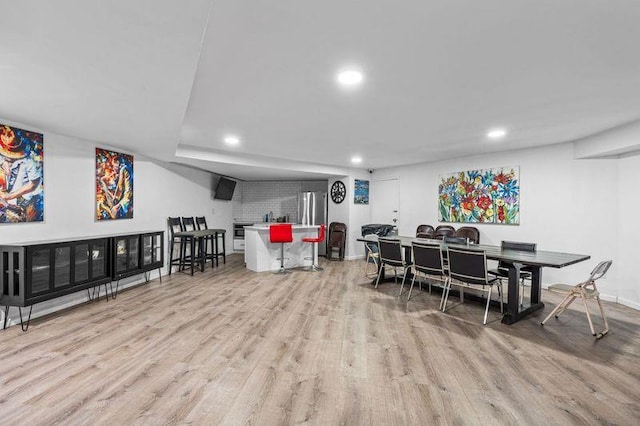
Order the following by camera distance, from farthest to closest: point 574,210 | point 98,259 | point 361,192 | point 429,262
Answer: point 361,192, point 574,210, point 429,262, point 98,259

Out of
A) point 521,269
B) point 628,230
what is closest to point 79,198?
point 521,269

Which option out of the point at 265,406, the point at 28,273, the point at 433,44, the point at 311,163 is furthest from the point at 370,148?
the point at 28,273

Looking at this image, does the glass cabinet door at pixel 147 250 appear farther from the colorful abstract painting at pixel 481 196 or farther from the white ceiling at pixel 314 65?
the colorful abstract painting at pixel 481 196

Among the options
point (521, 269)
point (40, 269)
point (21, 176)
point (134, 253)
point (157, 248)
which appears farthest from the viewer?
point (157, 248)

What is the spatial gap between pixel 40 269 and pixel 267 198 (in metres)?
6.07

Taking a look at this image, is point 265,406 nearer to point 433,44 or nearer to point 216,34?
point 216,34

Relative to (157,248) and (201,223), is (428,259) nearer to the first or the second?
(157,248)

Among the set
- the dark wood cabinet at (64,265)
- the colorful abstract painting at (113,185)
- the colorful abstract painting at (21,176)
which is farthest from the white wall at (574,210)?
the colorful abstract painting at (21,176)

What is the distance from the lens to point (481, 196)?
5719 millimetres

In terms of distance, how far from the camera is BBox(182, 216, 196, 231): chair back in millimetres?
6183

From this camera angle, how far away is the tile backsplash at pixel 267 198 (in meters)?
8.86

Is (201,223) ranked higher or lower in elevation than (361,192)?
lower

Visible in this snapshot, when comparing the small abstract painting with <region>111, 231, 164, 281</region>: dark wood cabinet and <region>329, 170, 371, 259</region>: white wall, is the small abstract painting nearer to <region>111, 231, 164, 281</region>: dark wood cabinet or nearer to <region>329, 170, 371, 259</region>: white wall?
<region>329, 170, 371, 259</region>: white wall

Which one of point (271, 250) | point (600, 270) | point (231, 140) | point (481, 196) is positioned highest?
point (231, 140)
